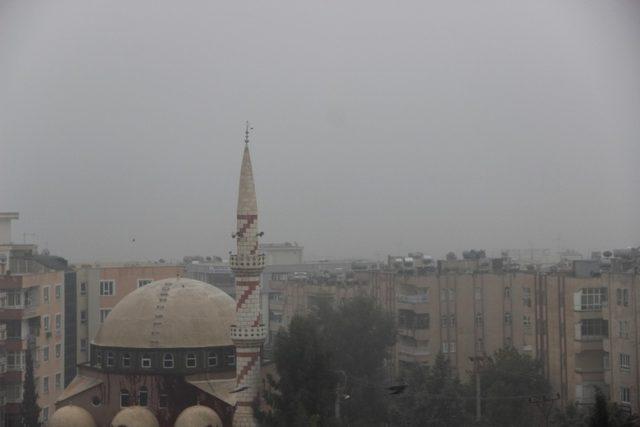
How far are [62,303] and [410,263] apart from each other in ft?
63.9

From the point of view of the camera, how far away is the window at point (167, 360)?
3569 cm

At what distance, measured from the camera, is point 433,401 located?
133ft

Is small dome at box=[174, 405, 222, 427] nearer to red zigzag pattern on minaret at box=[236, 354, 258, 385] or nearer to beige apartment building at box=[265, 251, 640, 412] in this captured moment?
red zigzag pattern on minaret at box=[236, 354, 258, 385]

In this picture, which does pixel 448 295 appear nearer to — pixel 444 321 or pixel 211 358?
pixel 444 321

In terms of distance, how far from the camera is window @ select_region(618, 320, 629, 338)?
39.0 m

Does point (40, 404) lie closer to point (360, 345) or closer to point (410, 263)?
point (360, 345)

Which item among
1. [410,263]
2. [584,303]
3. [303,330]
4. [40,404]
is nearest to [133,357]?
[303,330]

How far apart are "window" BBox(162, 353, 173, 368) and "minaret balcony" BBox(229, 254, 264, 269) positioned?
3.78 meters

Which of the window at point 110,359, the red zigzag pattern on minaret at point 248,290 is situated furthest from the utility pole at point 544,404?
the window at point 110,359

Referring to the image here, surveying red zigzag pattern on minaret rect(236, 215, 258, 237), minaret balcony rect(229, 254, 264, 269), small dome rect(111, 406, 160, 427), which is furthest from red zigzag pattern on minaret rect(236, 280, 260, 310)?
small dome rect(111, 406, 160, 427)

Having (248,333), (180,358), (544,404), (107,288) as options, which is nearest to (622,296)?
(544,404)

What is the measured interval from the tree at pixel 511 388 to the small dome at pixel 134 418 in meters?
12.2

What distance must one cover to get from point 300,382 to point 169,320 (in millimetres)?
5495

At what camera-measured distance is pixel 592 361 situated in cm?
4134
